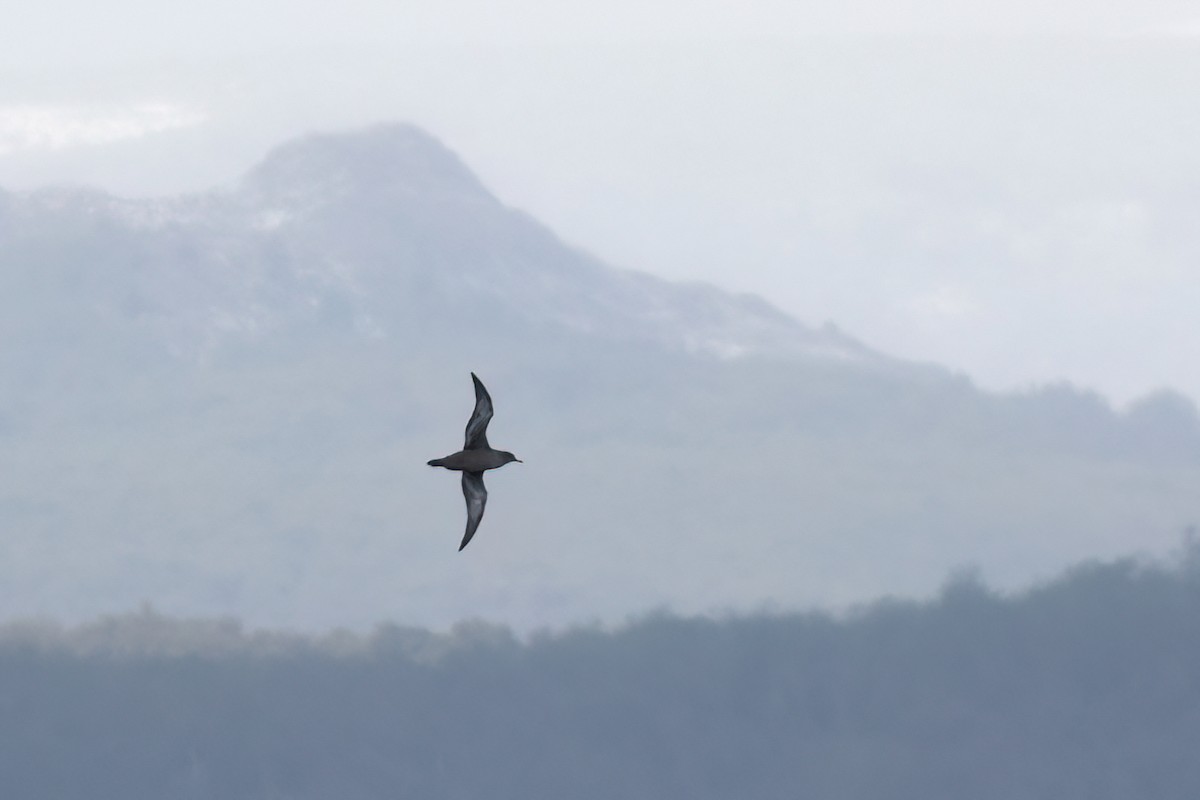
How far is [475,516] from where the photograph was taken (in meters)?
47.6

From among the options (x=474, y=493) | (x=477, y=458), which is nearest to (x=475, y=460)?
(x=477, y=458)

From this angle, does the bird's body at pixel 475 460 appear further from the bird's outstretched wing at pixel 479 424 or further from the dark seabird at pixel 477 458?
the bird's outstretched wing at pixel 479 424

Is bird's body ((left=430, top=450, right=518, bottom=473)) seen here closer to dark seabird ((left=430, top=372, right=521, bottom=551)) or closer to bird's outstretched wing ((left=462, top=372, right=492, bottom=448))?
dark seabird ((left=430, top=372, right=521, bottom=551))

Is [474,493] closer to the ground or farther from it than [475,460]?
closer to the ground

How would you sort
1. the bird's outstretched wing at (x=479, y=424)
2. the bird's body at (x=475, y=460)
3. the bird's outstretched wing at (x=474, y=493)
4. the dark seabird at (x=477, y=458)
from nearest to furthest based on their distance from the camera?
the bird's outstretched wing at (x=474, y=493)
the bird's outstretched wing at (x=479, y=424)
the dark seabird at (x=477, y=458)
the bird's body at (x=475, y=460)

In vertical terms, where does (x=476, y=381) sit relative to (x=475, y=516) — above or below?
above

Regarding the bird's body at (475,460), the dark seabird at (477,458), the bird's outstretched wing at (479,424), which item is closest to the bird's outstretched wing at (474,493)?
the dark seabird at (477,458)

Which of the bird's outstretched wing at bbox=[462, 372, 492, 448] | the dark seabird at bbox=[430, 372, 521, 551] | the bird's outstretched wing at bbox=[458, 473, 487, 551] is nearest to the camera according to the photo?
the bird's outstretched wing at bbox=[458, 473, 487, 551]

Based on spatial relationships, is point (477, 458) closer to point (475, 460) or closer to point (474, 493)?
point (475, 460)

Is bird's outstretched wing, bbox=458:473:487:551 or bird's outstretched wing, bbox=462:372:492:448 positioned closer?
bird's outstretched wing, bbox=458:473:487:551

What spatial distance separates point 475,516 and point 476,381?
447 cm

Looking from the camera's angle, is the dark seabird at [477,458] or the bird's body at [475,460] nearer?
the dark seabird at [477,458]

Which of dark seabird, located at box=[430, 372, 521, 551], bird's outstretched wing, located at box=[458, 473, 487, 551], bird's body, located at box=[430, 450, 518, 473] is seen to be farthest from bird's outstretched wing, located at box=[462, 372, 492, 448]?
bird's outstretched wing, located at box=[458, 473, 487, 551]

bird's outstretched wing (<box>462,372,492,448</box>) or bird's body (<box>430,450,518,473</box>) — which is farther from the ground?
bird's outstretched wing (<box>462,372,492,448</box>)
